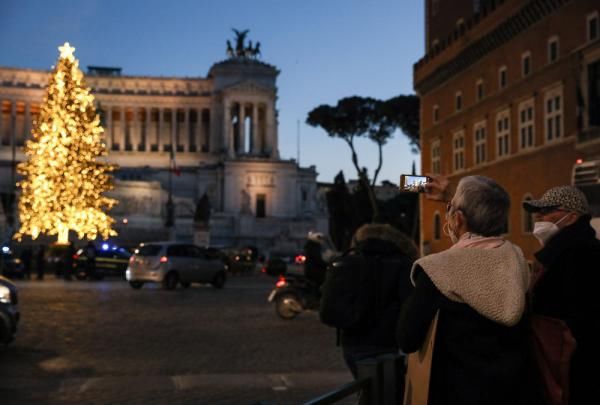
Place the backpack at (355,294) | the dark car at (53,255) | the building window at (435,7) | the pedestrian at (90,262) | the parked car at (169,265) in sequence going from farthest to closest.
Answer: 1. the building window at (435,7)
2. the dark car at (53,255)
3. the pedestrian at (90,262)
4. the parked car at (169,265)
5. the backpack at (355,294)

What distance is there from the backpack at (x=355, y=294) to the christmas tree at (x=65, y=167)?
39130mm

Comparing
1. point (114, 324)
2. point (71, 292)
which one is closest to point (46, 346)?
point (114, 324)

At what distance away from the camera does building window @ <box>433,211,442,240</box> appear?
42.9 m

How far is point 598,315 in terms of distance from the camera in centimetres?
404

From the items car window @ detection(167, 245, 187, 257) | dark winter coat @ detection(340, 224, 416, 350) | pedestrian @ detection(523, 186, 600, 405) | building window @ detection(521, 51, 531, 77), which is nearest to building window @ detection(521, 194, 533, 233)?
building window @ detection(521, 51, 531, 77)

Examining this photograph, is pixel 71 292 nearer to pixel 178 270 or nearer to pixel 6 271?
pixel 178 270

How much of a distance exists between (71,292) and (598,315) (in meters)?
22.8

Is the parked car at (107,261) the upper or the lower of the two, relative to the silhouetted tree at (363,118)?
lower

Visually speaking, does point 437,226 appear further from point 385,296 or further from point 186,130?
point 186,130

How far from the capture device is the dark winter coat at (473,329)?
3.34m

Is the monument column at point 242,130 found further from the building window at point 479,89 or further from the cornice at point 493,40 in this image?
the building window at point 479,89

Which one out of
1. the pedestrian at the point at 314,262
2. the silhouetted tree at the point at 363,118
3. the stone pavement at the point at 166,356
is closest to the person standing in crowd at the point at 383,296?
the stone pavement at the point at 166,356

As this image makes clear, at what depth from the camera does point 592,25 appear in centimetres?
2784

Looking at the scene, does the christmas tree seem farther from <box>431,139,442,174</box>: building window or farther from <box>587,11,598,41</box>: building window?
<box>587,11,598,41</box>: building window
